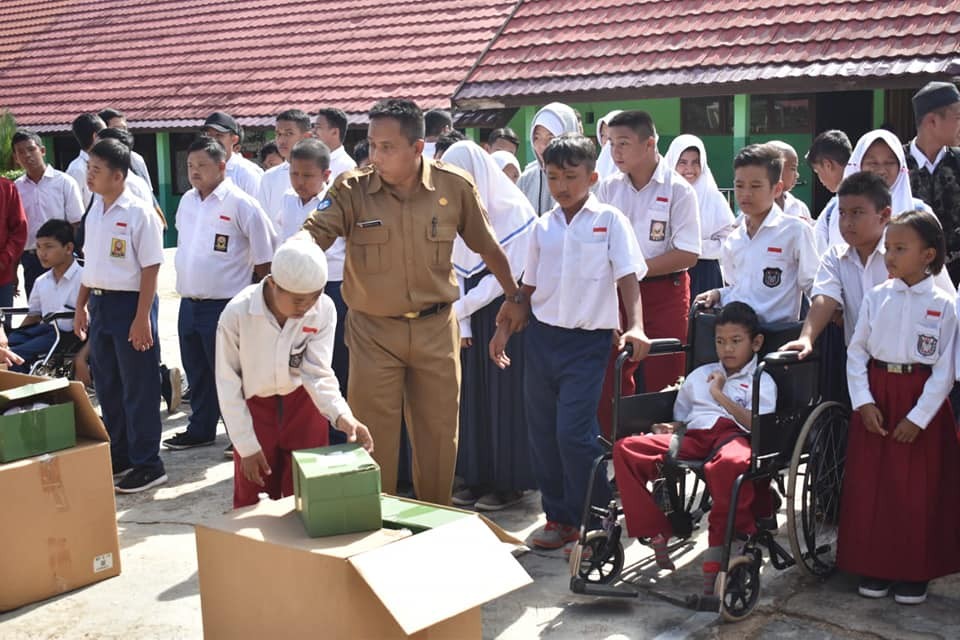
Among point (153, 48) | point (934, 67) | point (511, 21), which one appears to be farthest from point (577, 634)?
point (153, 48)

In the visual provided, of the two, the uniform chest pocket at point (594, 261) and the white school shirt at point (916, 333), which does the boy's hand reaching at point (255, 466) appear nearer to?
the uniform chest pocket at point (594, 261)

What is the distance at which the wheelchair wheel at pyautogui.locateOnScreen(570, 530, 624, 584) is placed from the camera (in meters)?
4.14

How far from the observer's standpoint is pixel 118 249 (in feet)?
18.5

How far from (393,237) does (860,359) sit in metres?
1.86

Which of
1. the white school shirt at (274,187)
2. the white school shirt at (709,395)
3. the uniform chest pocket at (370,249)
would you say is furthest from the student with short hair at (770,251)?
the white school shirt at (274,187)

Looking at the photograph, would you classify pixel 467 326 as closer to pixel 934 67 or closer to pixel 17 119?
pixel 934 67

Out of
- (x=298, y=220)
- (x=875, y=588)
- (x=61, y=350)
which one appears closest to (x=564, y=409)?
(x=875, y=588)

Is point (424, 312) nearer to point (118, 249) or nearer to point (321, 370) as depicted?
point (321, 370)

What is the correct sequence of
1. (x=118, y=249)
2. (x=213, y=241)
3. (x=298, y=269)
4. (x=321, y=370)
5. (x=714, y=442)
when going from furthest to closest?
(x=213, y=241)
(x=118, y=249)
(x=714, y=442)
(x=321, y=370)
(x=298, y=269)

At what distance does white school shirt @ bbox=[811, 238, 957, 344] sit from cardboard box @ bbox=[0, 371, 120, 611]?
3005mm

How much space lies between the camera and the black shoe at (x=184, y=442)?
6.59 metres

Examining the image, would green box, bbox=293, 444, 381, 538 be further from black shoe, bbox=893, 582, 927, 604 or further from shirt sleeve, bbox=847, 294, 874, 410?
black shoe, bbox=893, 582, 927, 604

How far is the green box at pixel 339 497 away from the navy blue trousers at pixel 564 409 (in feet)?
4.57

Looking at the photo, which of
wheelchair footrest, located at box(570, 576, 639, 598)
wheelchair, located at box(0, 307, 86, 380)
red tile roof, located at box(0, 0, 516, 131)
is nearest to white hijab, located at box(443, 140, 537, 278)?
wheelchair footrest, located at box(570, 576, 639, 598)
